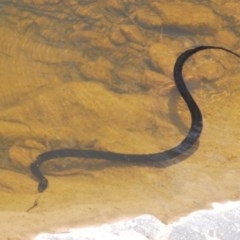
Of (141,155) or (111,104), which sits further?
(111,104)

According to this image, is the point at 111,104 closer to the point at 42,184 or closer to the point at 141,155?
the point at 141,155

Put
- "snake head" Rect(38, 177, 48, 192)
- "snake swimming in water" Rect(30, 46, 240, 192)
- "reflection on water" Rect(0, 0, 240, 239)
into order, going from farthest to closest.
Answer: "snake swimming in water" Rect(30, 46, 240, 192), "snake head" Rect(38, 177, 48, 192), "reflection on water" Rect(0, 0, 240, 239)

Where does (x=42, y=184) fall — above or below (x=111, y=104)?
below

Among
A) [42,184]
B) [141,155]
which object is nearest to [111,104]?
[141,155]

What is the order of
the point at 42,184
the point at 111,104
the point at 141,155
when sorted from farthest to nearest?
the point at 111,104 → the point at 141,155 → the point at 42,184

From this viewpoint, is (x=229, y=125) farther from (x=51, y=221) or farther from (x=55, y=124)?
(x=51, y=221)
